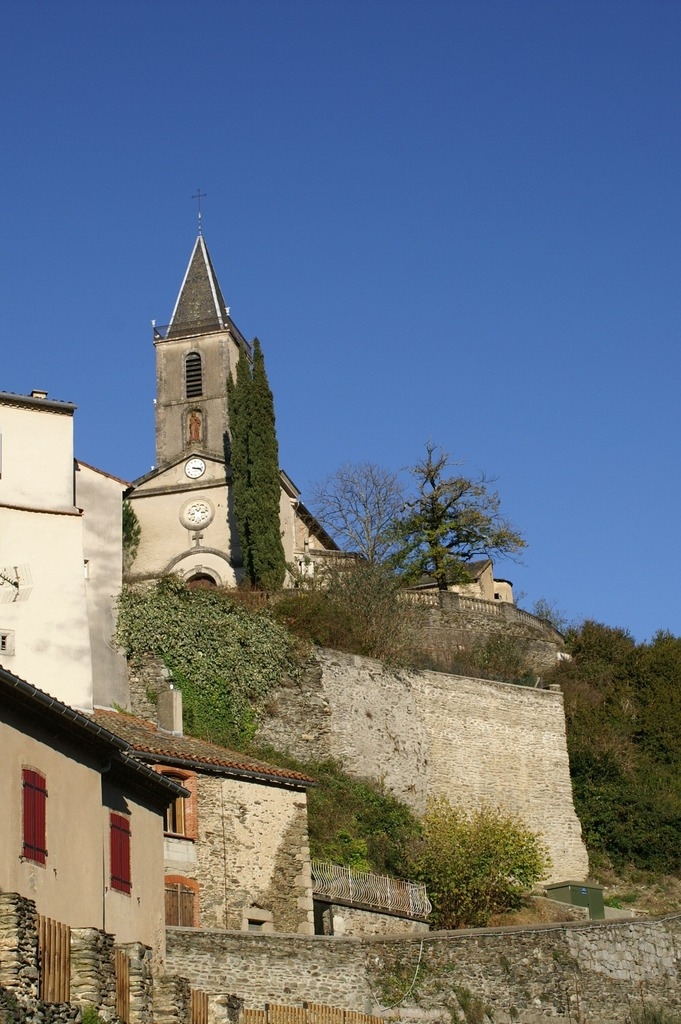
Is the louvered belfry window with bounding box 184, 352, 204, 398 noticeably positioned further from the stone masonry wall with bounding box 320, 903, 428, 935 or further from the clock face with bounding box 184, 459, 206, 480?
the stone masonry wall with bounding box 320, 903, 428, 935

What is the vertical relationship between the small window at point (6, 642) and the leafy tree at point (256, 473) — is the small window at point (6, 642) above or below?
below

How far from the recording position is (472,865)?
3309 cm

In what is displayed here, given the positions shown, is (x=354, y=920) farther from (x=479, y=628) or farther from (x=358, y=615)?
(x=479, y=628)

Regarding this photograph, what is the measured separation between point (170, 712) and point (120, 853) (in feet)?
39.6

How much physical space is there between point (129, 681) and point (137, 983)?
1729 centimetres

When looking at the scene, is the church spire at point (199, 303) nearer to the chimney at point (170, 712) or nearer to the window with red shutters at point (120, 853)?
the chimney at point (170, 712)

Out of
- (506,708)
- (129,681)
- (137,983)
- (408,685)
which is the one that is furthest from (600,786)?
(137,983)

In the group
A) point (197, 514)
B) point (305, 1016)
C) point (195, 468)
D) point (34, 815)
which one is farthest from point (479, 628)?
point (34, 815)

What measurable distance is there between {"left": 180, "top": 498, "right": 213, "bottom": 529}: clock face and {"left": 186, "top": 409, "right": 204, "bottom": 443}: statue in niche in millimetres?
5938

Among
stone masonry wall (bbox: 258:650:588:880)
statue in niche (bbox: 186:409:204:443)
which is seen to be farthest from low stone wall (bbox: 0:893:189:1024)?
statue in niche (bbox: 186:409:204:443)

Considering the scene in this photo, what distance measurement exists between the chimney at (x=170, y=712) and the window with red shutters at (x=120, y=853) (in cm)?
1105

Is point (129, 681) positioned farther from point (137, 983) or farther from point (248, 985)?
point (137, 983)

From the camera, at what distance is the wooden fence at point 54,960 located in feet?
54.6

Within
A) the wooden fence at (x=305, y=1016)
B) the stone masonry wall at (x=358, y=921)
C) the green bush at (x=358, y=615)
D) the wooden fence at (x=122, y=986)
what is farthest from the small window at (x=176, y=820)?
the green bush at (x=358, y=615)
